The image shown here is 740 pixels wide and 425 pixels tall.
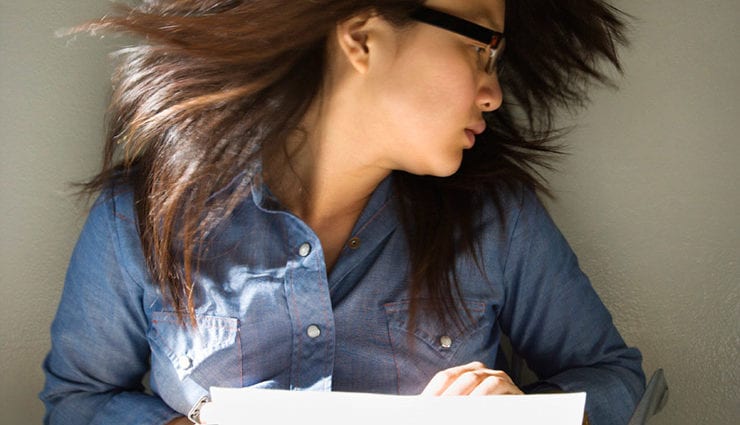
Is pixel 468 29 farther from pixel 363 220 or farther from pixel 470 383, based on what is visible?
pixel 470 383

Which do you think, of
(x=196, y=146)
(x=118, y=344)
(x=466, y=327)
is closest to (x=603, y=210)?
(x=466, y=327)

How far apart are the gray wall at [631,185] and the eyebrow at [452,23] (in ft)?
1.02

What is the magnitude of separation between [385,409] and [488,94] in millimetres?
416

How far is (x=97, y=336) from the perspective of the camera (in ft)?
3.85

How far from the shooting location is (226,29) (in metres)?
1.04

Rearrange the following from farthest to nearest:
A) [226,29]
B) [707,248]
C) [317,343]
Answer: [707,248] → [317,343] → [226,29]

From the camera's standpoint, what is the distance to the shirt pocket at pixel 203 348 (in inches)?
45.3

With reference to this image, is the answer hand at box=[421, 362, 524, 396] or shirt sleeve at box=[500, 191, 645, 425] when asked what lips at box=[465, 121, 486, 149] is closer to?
shirt sleeve at box=[500, 191, 645, 425]

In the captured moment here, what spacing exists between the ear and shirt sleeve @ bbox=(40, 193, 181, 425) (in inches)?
14.5

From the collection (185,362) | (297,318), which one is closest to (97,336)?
(185,362)

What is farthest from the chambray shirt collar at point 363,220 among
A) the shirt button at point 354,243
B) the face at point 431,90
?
the face at point 431,90

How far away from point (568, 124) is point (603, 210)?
14cm

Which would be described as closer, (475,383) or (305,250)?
(475,383)

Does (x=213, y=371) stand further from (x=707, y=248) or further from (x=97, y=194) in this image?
(x=707, y=248)
